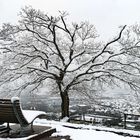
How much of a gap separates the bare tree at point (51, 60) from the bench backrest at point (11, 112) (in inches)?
504

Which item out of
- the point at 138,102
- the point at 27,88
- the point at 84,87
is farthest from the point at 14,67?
the point at 138,102

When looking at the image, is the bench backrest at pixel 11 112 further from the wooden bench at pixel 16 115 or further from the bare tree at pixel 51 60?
the bare tree at pixel 51 60

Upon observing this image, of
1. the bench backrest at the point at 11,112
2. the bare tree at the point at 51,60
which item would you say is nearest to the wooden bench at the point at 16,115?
the bench backrest at the point at 11,112

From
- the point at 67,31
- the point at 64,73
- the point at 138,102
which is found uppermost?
the point at 67,31

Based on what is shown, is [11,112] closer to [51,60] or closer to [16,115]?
[16,115]

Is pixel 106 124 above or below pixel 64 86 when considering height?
below

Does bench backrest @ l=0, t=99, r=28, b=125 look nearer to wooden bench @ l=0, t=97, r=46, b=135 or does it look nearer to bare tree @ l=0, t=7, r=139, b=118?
wooden bench @ l=0, t=97, r=46, b=135

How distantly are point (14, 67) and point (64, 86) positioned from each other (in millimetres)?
3951

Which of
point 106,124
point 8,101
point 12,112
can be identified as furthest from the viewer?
point 106,124

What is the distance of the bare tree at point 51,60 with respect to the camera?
20438mm

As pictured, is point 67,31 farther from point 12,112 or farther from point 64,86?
point 12,112

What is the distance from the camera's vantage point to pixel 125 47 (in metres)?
20.4

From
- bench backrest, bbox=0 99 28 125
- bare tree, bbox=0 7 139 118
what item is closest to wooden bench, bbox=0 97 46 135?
bench backrest, bbox=0 99 28 125

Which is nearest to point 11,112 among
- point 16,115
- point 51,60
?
point 16,115
